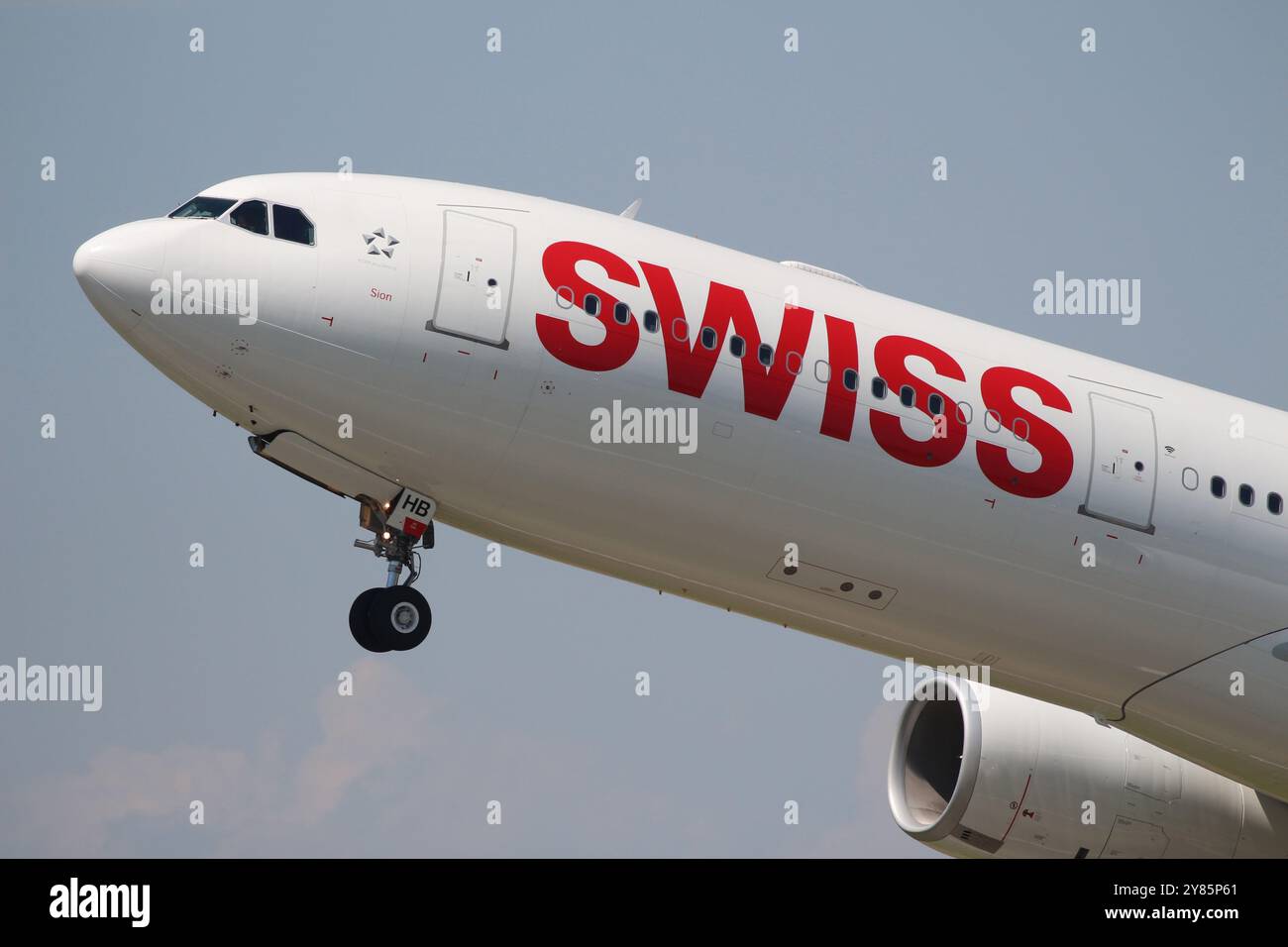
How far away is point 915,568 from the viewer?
2227 centimetres

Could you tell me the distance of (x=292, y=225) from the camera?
20469mm

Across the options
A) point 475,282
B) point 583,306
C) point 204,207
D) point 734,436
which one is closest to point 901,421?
point 734,436

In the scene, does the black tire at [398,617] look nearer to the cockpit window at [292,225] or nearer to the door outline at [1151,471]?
the cockpit window at [292,225]

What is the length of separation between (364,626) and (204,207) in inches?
205

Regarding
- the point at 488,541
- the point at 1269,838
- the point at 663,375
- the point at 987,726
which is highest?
the point at 663,375

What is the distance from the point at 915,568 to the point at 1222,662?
16.1ft

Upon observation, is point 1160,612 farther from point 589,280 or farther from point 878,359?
point 589,280

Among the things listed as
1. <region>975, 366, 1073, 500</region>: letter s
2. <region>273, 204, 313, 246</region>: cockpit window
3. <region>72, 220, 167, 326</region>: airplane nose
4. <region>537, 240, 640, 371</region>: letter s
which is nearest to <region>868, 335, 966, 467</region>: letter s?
<region>975, 366, 1073, 500</region>: letter s

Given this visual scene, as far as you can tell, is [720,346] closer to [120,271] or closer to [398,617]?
[398,617]

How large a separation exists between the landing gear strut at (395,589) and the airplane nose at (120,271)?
3.54 metres

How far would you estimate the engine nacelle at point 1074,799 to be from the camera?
2778 cm

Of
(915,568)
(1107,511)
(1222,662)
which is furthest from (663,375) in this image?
(1222,662)

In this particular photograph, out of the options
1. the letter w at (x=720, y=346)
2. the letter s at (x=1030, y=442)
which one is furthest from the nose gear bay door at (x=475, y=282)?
the letter s at (x=1030, y=442)

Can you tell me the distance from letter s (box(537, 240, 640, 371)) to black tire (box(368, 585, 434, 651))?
3.38m
